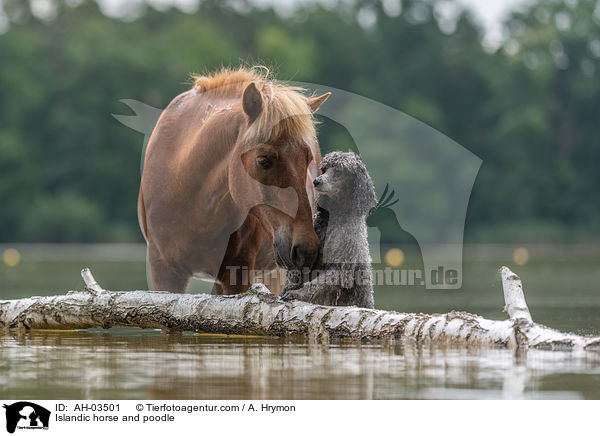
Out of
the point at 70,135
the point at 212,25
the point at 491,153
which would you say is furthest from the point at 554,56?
the point at 70,135

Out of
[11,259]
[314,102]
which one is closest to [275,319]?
[314,102]

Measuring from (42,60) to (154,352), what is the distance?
5601 cm

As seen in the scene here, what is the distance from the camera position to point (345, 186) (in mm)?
6730

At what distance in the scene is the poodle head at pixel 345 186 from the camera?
6.70 meters

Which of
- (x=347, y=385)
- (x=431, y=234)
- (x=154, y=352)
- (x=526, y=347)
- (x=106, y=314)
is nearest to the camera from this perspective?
(x=347, y=385)

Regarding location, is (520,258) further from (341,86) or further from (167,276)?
(341,86)

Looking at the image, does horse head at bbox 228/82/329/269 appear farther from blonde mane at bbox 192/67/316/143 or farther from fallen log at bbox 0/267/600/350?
fallen log at bbox 0/267/600/350

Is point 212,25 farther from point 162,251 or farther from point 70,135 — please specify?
point 162,251

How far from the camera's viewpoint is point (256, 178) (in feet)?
21.7

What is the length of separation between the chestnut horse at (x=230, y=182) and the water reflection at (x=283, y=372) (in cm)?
82

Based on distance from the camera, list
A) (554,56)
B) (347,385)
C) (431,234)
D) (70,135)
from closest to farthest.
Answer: (347,385)
(431,234)
(70,135)
(554,56)

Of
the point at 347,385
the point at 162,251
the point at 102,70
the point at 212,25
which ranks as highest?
the point at 212,25
